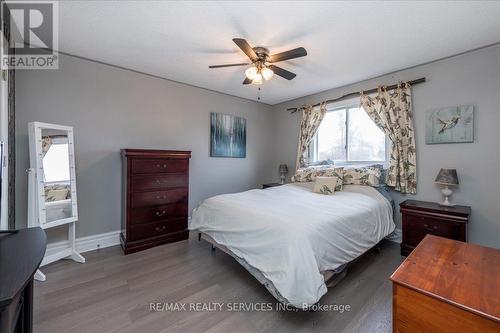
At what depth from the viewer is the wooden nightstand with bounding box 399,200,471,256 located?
7.19 feet

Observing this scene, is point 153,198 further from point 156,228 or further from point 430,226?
point 430,226

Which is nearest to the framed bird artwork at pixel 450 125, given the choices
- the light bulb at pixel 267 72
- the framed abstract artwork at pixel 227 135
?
the light bulb at pixel 267 72

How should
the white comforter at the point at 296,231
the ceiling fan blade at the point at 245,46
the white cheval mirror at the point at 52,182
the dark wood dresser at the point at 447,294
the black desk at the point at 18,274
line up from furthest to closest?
the white cheval mirror at the point at 52,182 → the ceiling fan blade at the point at 245,46 → the white comforter at the point at 296,231 → the dark wood dresser at the point at 447,294 → the black desk at the point at 18,274

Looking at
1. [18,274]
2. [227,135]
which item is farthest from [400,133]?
[18,274]

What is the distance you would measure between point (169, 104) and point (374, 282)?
3510 mm

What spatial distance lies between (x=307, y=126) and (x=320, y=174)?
1123 millimetres

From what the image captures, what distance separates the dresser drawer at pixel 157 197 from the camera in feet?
8.81

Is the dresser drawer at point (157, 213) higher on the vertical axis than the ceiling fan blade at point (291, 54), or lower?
lower

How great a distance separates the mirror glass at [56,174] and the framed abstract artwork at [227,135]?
2.04m

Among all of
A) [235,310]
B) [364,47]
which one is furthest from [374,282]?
[364,47]

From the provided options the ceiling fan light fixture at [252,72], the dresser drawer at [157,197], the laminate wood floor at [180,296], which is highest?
the ceiling fan light fixture at [252,72]

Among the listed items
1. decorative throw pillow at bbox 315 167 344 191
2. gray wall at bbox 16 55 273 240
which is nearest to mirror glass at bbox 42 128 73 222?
gray wall at bbox 16 55 273 240

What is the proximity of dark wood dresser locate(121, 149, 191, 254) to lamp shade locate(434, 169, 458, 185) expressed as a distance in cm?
320

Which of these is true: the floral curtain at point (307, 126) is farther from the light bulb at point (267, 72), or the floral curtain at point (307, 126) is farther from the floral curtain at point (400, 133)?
the light bulb at point (267, 72)
